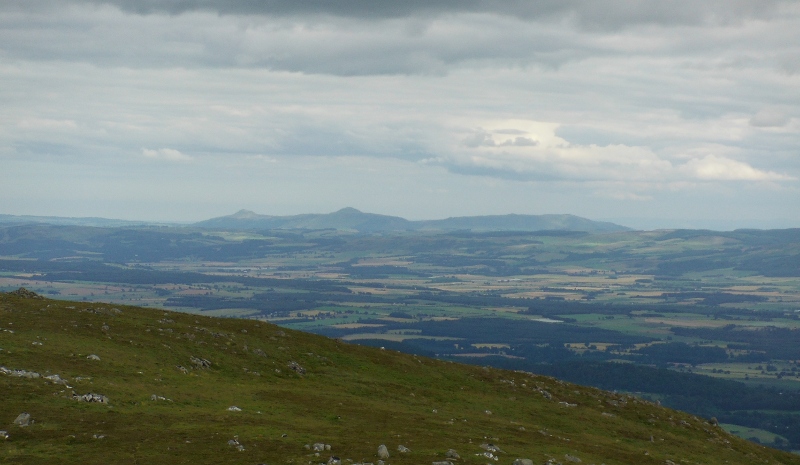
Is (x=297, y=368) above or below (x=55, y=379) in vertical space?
below

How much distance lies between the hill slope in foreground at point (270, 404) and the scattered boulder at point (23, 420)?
0.42 m

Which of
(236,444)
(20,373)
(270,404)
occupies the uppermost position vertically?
(20,373)

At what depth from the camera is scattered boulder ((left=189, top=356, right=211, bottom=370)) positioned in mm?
75188

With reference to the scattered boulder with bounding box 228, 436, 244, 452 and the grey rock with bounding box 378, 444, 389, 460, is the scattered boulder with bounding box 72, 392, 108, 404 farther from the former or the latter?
the grey rock with bounding box 378, 444, 389, 460

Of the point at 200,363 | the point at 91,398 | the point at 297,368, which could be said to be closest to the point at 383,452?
the point at 91,398

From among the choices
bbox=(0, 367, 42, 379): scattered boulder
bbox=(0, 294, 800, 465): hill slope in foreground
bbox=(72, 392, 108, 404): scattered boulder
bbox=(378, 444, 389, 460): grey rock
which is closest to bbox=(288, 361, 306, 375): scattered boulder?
bbox=(0, 294, 800, 465): hill slope in foreground

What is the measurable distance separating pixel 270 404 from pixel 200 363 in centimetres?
1327

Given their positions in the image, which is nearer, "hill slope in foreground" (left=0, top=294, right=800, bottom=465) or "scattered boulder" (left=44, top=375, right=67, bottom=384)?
"hill slope in foreground" (left=0, top=294, right=800, bottom=465)

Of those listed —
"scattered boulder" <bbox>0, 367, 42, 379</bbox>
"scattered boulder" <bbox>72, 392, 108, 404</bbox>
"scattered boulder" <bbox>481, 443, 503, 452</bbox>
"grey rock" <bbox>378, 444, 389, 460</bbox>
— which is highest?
"scattered boulder" <bbox>0, 367, 42, 379</bbox>

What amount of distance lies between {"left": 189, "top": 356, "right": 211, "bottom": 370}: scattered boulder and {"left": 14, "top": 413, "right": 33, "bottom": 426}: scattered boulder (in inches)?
1000

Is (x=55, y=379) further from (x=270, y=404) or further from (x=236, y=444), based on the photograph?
(x=236, y=444)

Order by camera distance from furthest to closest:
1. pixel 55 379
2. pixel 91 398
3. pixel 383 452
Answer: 1. pixel 55 379
2. pixel 91 398
3. pixel 383 452

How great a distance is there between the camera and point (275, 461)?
1864 inches

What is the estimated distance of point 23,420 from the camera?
49438 millimetres
